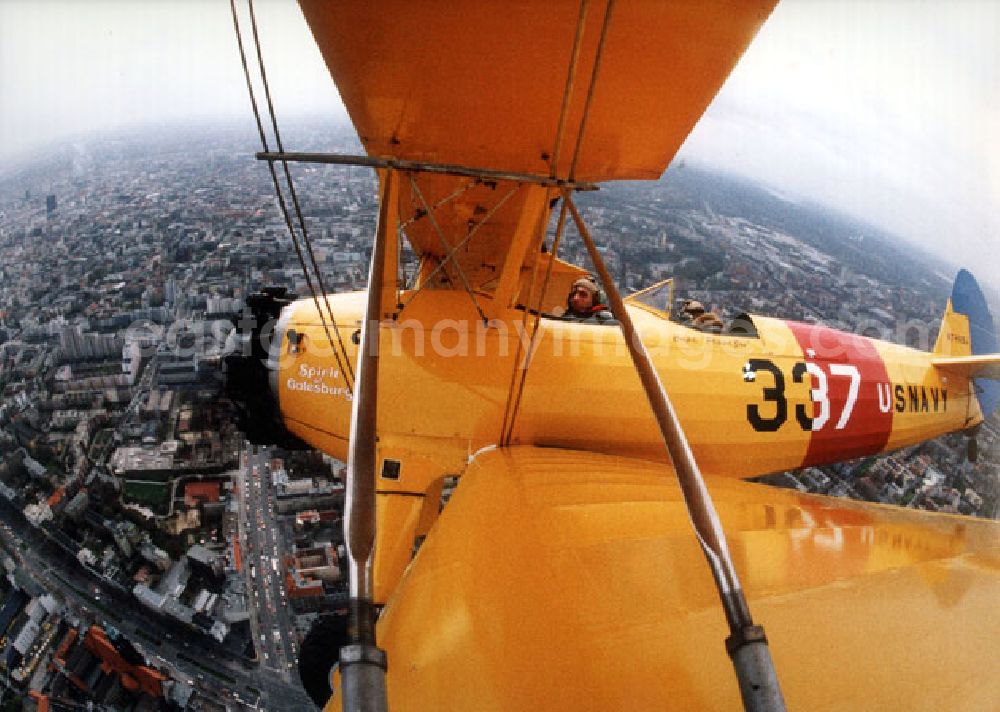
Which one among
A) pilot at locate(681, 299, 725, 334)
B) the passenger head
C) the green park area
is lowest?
the green park area

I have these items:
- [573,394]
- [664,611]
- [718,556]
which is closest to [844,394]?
[573,394]

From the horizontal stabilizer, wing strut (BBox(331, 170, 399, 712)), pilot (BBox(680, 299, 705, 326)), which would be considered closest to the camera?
wing strut (BBox(331, 170, 399, 712))

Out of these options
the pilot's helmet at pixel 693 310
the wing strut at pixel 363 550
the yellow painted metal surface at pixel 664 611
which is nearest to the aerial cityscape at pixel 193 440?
the pilot's helmet at pixel 693 310

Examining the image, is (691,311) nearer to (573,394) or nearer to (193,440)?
(573,394)

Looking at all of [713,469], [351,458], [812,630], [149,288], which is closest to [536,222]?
[351,458]

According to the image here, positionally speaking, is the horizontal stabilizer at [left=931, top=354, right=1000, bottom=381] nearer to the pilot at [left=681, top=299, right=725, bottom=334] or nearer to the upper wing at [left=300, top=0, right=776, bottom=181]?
the pilot at [left=681, top=299, right=725, bottom=334]

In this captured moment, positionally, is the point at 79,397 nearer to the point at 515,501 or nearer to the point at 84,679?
the point at 84,679

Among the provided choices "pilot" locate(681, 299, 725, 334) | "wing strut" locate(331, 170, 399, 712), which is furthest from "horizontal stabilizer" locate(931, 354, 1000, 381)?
"wing strut" locate(331, 170, 399, 712)
